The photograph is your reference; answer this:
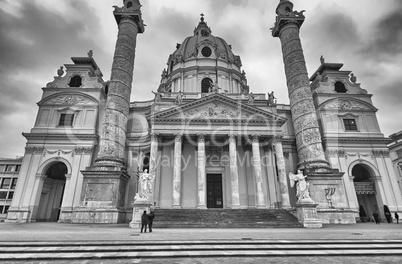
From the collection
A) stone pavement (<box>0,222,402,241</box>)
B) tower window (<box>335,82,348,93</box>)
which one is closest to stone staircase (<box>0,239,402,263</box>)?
stone pavement (<box>0,222,402,241</box>)

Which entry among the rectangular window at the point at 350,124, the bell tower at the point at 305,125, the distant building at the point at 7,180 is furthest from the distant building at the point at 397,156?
the distant building at the point at 7,180

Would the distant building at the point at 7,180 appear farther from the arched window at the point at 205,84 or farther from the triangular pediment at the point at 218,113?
the arched window at the point at 205,84

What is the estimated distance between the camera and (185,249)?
6668 mm

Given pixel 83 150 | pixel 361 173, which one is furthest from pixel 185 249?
pixel 361 173

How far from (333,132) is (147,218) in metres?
21.6

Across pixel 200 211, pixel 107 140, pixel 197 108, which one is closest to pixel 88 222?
pixel 107 140

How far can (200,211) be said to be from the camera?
17078 millimetres

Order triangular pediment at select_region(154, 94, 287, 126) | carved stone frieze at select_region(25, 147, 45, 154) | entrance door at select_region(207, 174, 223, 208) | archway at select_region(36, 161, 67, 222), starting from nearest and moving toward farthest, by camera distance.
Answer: triangular pediment at select_region(154, 94, 287, 126) < entrance door at select_region(207, 174, 223, 208) < carved stone frieze at select_region(25, 147, 45, 154) < archway at select_region(36, 161, 67, 222)

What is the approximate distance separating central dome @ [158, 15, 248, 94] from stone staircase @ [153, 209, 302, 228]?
17.2 m

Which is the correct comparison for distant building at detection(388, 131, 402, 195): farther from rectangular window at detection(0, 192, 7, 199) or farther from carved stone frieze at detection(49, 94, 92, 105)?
rectangular window at detection(0, 192, 7, 199)

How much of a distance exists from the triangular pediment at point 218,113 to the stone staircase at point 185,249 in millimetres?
14218

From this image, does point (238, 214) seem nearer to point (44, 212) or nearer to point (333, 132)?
point (333, 132)

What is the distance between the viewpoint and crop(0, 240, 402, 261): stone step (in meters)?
6.05

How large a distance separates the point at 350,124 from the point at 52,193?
1281 inches
